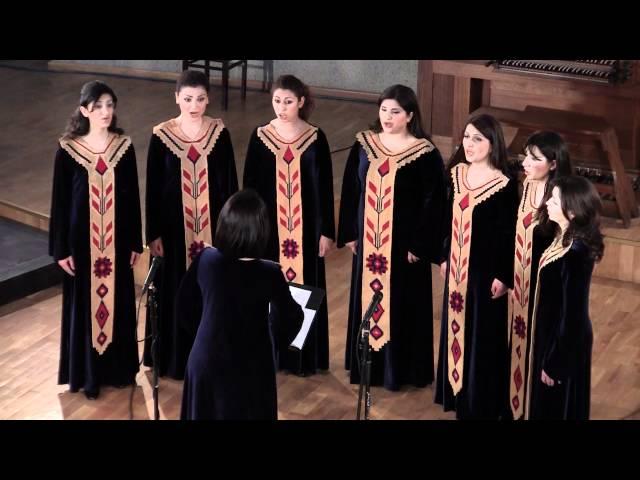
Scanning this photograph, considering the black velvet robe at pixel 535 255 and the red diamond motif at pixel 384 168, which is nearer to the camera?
the black velvet robe at pixel 535 255

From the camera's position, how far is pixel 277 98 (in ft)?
16.7

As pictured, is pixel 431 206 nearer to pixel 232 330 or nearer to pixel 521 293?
pixel 521 293

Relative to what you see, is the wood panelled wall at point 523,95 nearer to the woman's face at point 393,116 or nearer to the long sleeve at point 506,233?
the woman's face at point 393,116

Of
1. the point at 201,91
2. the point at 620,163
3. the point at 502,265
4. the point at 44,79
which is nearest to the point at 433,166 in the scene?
the point at 502,265

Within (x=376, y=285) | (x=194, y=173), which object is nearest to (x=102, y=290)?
(x=194, y=173)

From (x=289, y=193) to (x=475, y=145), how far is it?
3.23 ft

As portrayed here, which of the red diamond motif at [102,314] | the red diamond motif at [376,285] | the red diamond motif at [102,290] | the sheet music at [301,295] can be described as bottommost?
the red diamond motif at [102,314]

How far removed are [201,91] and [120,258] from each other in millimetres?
825

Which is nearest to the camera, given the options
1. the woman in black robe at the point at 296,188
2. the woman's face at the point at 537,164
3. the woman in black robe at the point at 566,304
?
the woman in black robe at the point at 566,304

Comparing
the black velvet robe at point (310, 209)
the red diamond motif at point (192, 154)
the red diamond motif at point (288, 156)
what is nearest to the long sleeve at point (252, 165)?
the black velvet robe at point (310, 209)

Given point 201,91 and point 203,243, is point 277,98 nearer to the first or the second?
point 201,91

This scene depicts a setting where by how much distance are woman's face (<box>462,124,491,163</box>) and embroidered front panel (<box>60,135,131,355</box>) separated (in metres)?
1.45

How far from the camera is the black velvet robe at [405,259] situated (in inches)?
201

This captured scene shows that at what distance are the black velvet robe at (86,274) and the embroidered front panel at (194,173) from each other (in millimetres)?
203
